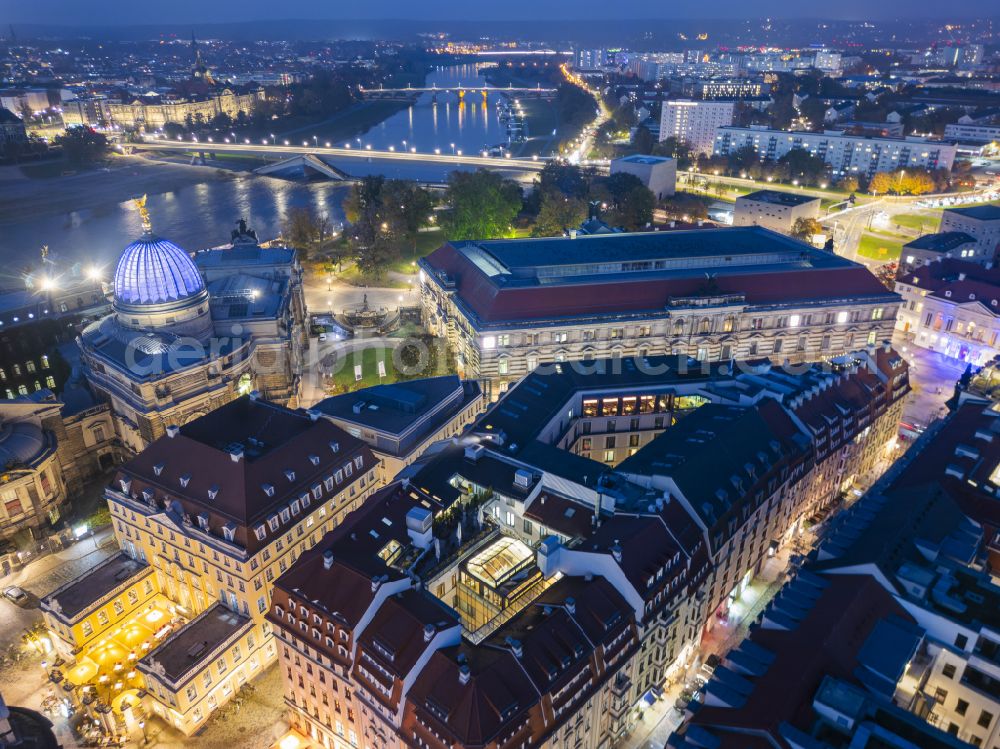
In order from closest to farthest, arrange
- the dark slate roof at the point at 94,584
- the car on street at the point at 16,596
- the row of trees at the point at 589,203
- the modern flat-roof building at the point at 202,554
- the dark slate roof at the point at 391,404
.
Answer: the modern flat-roof building at the point at 202,554, the dark slate roof at the point at 94,584, the car on street at the point at 16,596, the dark slate roof at the point at 391,404, the row of trees at the point at 589,203

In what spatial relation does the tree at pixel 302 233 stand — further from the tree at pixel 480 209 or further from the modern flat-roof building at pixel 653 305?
the modern flat-roof building at pixel 653 305

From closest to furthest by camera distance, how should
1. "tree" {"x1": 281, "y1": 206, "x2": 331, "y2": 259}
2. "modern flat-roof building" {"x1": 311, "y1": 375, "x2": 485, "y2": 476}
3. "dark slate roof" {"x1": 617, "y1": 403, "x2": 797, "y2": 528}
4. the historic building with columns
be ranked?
"dark slate roof" {"x1": 617, "y1": 403, "x2": 797, "y2": 528} < "modern flat-roof building" {"x1": 311, "y1": 375, "x2": 485, "y2": 476} < the historic building with columns < "tree" {"x1": 281, "y1": 206, "x2": 331, "y2": 259}

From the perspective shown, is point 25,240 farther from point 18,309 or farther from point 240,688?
point 240,688

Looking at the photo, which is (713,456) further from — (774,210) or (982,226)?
(774,210)

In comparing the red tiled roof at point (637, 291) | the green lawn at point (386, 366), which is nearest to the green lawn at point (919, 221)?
the red tiled roof at point (637, 291)

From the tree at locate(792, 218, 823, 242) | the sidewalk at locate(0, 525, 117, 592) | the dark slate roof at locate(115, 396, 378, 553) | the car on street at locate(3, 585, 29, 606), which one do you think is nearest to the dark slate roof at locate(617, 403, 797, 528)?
the dark slate roof at locate(115, 396, 378, 553)

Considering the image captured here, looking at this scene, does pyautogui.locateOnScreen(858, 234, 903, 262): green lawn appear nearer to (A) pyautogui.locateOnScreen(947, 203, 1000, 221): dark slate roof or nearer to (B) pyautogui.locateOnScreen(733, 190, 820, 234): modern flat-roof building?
(A) pyautogui.locateOnScreen(947, 203, 1000, 221): dark slate roof
